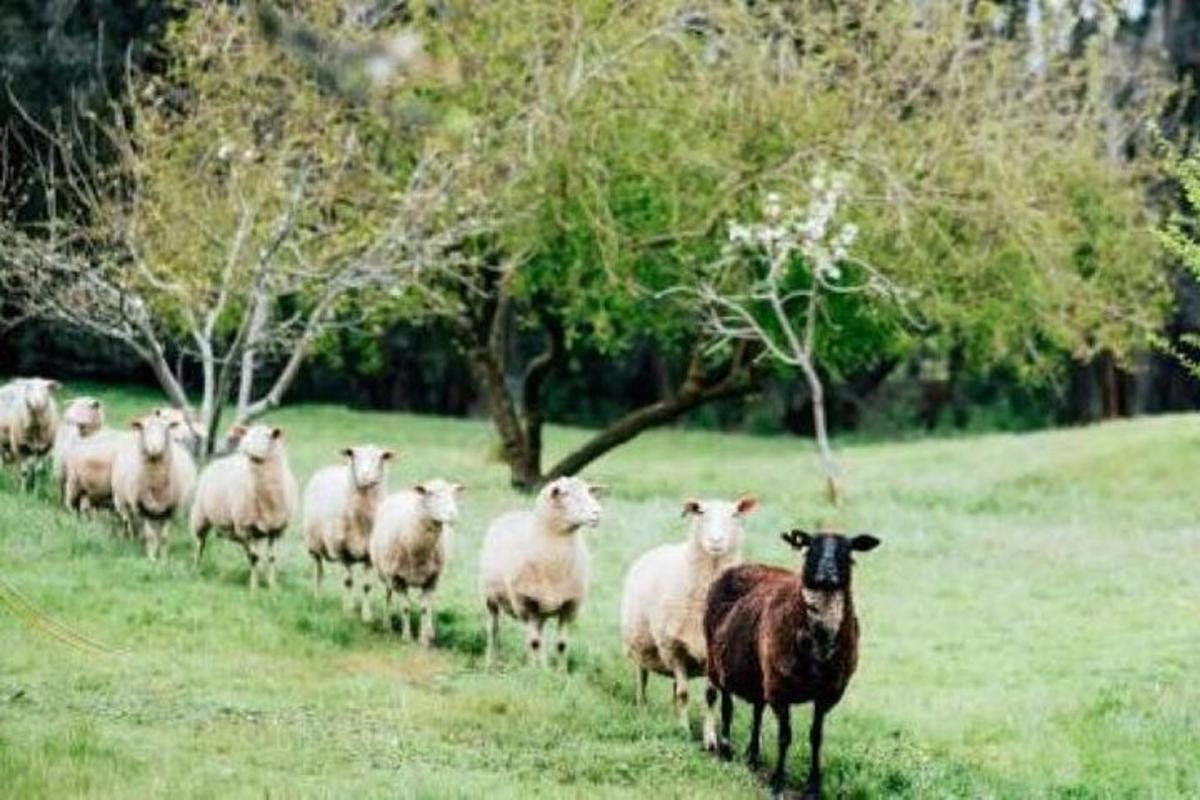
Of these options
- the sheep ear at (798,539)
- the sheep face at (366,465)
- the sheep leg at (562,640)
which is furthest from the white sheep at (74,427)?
the sheep ear at (798,539)

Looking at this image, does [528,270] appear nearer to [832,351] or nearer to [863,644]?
[832,351]

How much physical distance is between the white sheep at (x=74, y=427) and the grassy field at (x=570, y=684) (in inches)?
29.1

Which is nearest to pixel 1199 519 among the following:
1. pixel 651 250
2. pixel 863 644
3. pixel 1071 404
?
pixel 651 250

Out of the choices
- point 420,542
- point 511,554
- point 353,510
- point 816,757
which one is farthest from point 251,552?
point 816,757

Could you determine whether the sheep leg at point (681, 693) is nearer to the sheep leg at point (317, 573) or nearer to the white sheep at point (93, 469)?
the sheep leg at point (317, 573)

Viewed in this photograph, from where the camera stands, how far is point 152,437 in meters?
20.9

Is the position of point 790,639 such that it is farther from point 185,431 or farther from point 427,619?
point 185,431

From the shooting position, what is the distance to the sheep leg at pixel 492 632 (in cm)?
1692

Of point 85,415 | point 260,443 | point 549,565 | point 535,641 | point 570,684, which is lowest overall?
point 570,684

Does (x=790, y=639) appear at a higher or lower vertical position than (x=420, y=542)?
lower

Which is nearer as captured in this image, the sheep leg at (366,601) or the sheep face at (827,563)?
the sheep face at (827,563)

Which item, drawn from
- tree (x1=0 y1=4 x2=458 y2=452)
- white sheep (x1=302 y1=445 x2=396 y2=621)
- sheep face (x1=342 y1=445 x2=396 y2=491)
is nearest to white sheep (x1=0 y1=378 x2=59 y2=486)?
tree (x1=0 y1=4 x2=458 y2=452)

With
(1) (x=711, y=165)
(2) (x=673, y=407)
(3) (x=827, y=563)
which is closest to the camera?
(3) (x=827, y=563)

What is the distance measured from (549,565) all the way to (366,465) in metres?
3.18
